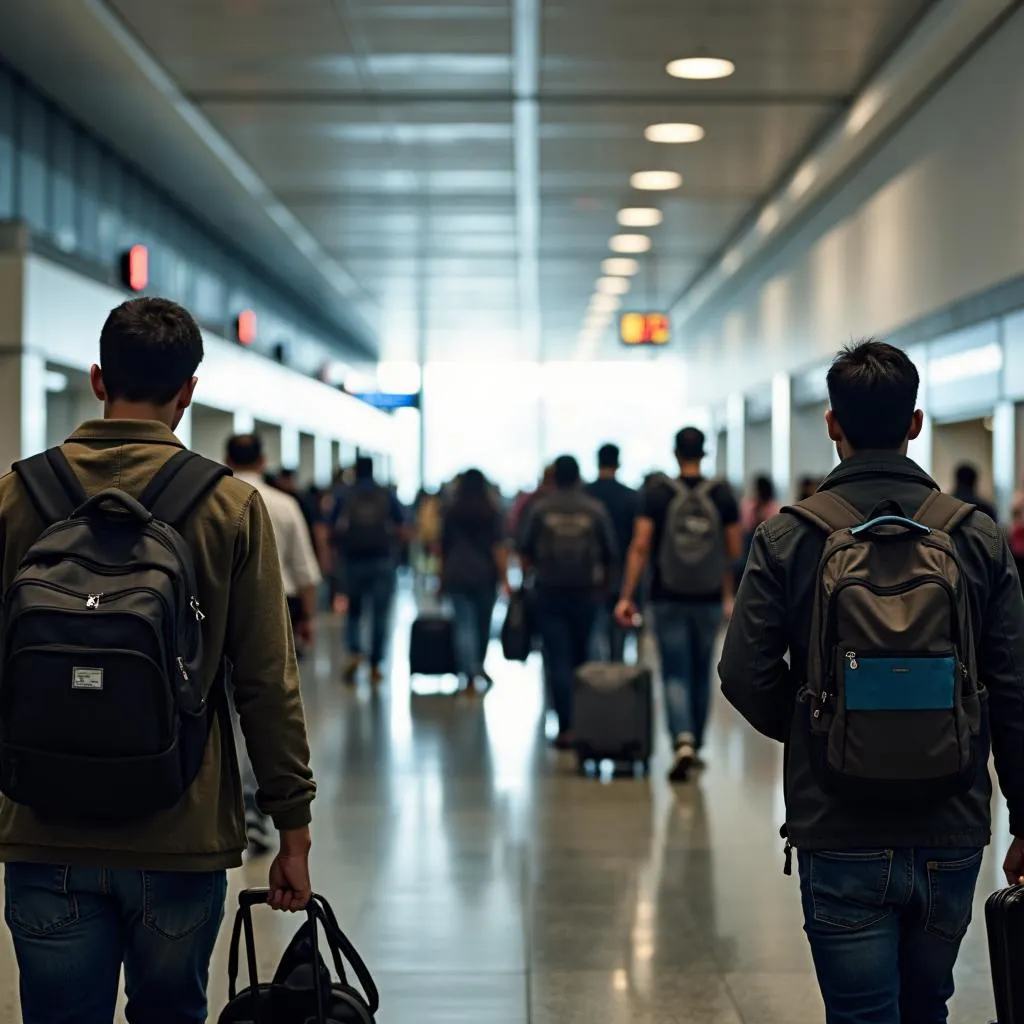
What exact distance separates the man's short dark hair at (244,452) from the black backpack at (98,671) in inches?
212

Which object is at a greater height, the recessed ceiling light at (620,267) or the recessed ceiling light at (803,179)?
the recessed ceiling light at (620,267)

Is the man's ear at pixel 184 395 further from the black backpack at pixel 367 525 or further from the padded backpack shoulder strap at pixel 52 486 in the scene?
the black backpack at pixel 367 525

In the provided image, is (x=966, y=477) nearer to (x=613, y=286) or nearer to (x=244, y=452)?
(x=244, y=452)

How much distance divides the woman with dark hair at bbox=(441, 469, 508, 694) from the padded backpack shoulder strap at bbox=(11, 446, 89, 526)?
1042cm

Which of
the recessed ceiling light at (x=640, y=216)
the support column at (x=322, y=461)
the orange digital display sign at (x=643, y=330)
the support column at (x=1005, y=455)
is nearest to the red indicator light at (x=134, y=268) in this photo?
Result: the recessed ceiling light at (x=640, y=216)

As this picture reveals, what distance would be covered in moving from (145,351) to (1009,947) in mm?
1781

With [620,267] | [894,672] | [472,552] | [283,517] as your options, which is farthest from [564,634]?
[620,267]

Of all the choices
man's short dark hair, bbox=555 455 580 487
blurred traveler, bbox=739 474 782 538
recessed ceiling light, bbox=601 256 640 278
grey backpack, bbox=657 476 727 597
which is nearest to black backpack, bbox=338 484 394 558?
man's short dark hair, bbox=555 455 580 487

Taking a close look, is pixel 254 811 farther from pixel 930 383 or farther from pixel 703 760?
pixel 930 383

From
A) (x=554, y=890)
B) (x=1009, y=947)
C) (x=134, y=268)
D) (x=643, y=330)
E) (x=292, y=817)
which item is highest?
(x=643, y=330)

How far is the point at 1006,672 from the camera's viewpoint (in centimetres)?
319

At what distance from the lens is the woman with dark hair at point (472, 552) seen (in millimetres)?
13422

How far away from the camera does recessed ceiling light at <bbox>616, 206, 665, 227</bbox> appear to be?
20719 millimetres

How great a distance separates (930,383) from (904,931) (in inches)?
482
